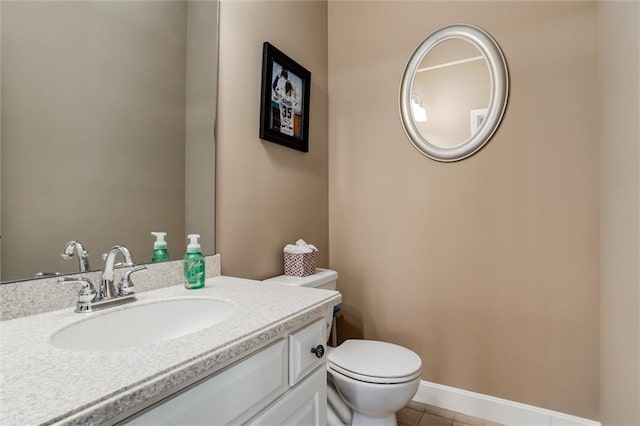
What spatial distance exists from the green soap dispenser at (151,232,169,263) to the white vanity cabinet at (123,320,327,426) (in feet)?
1.97

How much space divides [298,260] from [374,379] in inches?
25.0

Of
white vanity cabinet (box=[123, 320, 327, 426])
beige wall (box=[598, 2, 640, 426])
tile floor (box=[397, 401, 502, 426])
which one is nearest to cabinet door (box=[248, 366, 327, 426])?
white vanity cabinet (box=[123, 320, 327, 426])

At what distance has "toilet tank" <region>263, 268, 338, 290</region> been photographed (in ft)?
5.00

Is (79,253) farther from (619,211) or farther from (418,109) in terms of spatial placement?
(619,211)

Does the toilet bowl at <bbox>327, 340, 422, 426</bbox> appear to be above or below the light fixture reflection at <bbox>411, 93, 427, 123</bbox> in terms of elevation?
below

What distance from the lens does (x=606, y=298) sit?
4.68 feet

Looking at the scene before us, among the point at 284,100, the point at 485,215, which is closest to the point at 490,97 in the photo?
the point at 485,215

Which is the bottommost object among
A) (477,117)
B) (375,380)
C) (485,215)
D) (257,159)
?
(375,380)

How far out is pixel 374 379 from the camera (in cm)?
130

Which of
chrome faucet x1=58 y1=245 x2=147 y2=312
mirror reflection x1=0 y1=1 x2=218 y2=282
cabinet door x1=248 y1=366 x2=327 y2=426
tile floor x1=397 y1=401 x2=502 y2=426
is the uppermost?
mirror reflection x1=0 y1=1 x2=218 y2=282

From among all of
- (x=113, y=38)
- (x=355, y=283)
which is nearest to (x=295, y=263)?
(x=355, y=283)

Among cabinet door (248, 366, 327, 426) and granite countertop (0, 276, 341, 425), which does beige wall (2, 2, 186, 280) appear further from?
cabinet door (248, 366, 327, 426)

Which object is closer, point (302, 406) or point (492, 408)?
point (302, 406)

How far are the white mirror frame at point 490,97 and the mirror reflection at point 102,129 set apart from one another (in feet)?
3.64
